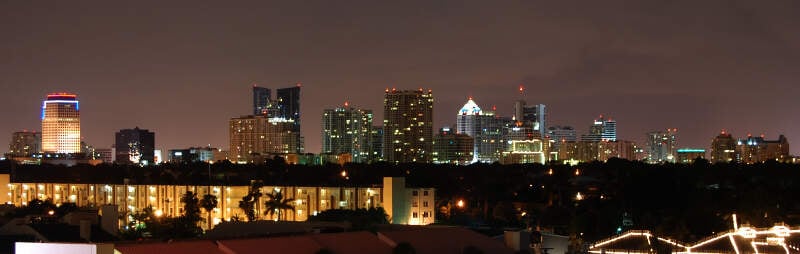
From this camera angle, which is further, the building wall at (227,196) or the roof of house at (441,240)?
the building wall at (227,196)

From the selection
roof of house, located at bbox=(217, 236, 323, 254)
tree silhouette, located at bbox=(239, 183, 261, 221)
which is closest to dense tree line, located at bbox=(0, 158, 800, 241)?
tree silhouette, located at bbox=(239, 183, 261, 221)

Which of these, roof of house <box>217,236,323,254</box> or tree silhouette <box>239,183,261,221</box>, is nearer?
roof of house <box>217,236,323,254</box>

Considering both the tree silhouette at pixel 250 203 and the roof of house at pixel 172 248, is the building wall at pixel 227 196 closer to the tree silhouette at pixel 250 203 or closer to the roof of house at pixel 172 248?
the tree silhouette at pixel 250 203

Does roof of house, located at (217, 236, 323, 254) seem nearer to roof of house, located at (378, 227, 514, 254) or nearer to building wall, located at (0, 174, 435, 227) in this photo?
roof of house, located at (378, 227, 514, 254)

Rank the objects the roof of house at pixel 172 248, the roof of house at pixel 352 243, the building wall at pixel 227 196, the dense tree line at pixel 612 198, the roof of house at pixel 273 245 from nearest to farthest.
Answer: the roof of house at pixel 172 248
the roof of house at pixel 273 245
the roof of house at pixel 352 243
the dense tree line at pixel 612 198
the building wall at pixel 227 196

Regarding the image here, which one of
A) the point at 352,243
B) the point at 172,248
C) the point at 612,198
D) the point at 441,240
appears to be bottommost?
the point at 612,198

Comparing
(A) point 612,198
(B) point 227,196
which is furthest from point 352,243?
(B) point 227,196

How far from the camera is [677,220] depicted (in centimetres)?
4762

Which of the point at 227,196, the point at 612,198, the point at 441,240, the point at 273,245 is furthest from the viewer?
the point at 227,196

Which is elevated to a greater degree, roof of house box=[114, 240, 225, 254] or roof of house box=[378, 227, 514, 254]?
roof of house box=[114, 240, 225, 254]

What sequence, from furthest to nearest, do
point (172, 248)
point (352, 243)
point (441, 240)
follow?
1. point (441, 240)
2. point (352, 243)
3. point (172, 248)

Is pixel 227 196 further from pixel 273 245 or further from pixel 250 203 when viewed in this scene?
pixel 273 245

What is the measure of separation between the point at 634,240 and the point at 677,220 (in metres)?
13.0

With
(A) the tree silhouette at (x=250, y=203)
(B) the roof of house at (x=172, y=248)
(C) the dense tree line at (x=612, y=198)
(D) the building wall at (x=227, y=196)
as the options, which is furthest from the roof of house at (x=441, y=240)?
(A) the tree silhouette at (x=250, y=203)
